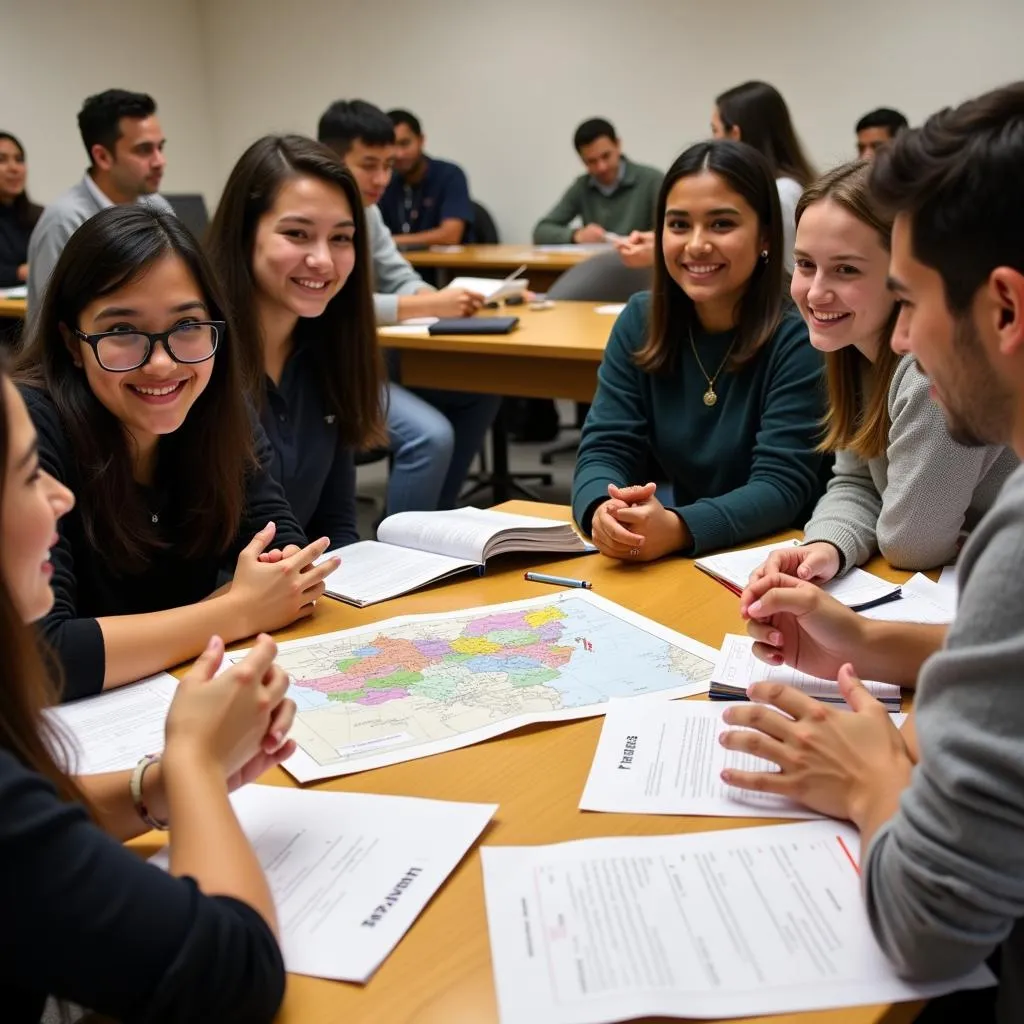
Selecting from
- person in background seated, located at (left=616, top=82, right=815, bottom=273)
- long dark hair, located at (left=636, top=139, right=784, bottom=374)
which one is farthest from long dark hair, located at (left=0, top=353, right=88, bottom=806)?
person in background seated, located at (left=616, top=82, right=815, bottom=273)

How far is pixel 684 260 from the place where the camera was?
207 cm

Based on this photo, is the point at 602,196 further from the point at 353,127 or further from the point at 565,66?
the point at 353,127

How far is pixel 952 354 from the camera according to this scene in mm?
882

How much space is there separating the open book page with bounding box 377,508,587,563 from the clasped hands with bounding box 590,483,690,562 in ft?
0.22

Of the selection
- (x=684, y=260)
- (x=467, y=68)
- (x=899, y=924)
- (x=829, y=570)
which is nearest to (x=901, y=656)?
(x=829, y=570)

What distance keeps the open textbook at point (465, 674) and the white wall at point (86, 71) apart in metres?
6.34

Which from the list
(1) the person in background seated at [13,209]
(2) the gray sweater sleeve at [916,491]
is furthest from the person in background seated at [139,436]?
(1) the person in background seated at [13,209]

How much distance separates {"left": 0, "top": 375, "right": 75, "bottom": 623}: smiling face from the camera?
77cm

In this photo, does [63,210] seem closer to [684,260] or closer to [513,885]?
[684,260]

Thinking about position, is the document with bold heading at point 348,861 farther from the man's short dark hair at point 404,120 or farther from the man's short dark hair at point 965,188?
the man's short dark hair at point 404,120

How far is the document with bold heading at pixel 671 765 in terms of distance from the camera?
0.99 m

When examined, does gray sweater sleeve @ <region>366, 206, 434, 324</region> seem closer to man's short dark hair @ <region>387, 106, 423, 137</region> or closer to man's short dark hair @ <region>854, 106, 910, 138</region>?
man's short dark hair @ <region>387, 106, 423, 137</region>

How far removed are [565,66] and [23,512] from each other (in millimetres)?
6808

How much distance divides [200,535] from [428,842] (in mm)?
821
